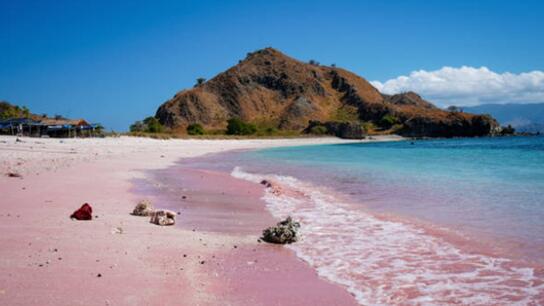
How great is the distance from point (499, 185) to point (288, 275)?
12546 mm

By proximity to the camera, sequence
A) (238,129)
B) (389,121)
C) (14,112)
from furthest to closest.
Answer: (389,121), (238,129), (14,112)

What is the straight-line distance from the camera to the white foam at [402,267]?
463 cm

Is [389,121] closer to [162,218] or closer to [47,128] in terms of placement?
[47,128]

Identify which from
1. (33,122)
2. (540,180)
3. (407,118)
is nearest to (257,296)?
(540,180)

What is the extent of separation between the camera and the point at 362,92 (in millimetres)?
180750

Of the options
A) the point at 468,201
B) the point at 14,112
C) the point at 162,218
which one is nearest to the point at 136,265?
the point at 162,218

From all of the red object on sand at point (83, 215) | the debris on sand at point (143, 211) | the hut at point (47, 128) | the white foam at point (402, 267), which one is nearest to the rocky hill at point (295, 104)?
the hut at point (47, 128)

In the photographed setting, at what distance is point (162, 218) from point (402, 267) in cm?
428

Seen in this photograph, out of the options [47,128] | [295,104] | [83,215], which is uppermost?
[295,104]

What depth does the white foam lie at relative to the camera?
4633 millimetres

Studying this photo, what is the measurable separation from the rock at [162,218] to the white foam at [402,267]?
243cm

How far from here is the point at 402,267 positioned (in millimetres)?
5629

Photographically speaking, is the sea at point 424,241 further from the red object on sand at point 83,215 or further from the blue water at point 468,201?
the red object on sand at point 83,215

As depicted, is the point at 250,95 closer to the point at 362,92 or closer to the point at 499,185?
the point at 362,92
